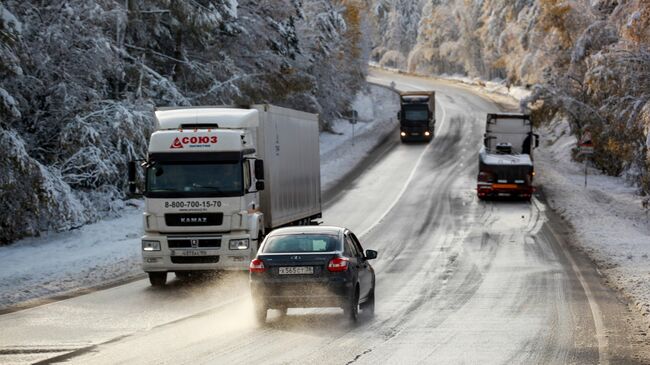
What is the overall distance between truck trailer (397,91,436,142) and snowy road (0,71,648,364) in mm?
35117

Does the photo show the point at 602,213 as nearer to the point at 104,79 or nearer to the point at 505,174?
the point at 505,174

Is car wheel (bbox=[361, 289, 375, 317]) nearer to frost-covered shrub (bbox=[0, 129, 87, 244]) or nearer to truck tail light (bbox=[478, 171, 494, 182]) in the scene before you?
frost-covered shrub (bbox=[0, 129, 87, 244])

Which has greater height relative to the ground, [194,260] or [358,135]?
[194,260]

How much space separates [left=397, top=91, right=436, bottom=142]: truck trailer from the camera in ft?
225

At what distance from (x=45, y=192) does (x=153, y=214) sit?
23.9 feet

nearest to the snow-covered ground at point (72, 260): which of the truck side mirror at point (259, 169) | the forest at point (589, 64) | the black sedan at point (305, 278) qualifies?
the truck side mirror at point (259, 169)

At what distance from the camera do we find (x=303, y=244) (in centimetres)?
1623

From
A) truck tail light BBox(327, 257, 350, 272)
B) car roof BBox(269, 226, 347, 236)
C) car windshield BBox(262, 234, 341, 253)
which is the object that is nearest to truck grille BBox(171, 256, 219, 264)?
car roof BBox(269, 226, 347, 236)

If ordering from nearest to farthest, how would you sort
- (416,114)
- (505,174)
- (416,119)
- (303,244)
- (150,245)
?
(303,244), (150,245), (505,174), (416,119), (416,114)

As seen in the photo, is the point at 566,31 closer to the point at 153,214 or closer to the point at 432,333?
the point at 153,214

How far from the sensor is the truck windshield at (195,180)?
2081 centimetres

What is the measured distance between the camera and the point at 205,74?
44.8m

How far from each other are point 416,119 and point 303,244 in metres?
53.1

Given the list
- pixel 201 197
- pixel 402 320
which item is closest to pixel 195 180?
pixel 201 197
